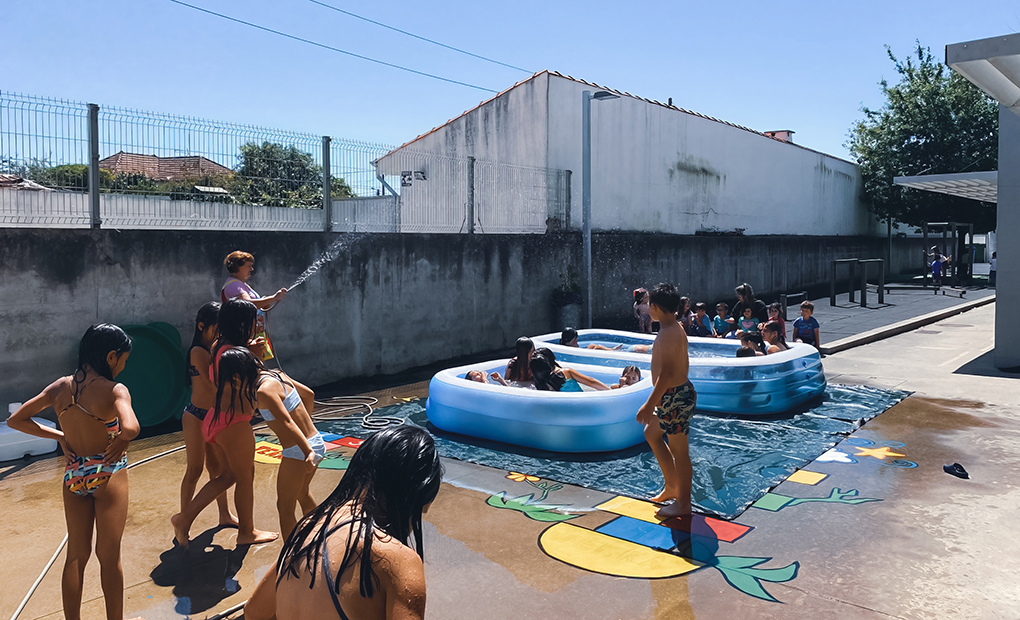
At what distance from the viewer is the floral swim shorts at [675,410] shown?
19.0 ft

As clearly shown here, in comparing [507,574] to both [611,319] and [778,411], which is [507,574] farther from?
[611,319]

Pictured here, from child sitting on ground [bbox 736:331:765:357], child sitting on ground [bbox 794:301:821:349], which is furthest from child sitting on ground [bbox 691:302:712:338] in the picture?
child sitting on ground [bbox 736:331:765:357]

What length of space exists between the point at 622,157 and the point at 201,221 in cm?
1228

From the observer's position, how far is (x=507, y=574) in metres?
4.70

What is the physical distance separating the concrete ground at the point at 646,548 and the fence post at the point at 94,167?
287 centimetres

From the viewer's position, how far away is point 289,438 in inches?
172

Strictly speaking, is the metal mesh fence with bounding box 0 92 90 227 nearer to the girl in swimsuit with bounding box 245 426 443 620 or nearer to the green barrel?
the green barrel

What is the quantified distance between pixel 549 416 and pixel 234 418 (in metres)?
3.45

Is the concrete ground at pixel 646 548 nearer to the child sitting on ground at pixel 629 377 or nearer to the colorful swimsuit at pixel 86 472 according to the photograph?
the colorful swimsuit at pixel 86 472

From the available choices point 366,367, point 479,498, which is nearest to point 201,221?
point 366,367

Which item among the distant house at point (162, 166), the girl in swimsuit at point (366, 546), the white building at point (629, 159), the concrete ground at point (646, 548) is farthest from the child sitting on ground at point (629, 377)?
the girl in swimsuit at point (366, 546)

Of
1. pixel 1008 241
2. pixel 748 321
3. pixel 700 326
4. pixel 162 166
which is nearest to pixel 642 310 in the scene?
pixel 700 326

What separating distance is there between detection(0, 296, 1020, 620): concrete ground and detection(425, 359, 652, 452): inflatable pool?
0.78 m

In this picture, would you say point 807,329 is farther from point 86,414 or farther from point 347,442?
point 86,414
